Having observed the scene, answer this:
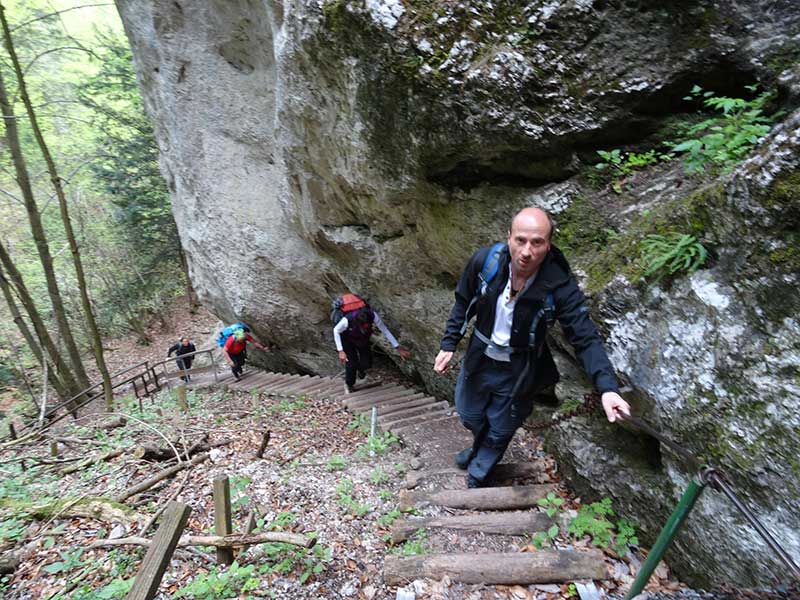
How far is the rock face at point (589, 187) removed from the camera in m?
2.21

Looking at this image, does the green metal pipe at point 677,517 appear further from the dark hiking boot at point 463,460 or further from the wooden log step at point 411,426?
the wooden log step at point 411,426

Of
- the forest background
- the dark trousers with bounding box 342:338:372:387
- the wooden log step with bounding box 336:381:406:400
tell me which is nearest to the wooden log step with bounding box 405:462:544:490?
the wooden log step with bounding box 336:381:406:400

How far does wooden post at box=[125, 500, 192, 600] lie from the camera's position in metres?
2.40

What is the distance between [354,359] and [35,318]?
9.20 m

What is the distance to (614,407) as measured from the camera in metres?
2.38

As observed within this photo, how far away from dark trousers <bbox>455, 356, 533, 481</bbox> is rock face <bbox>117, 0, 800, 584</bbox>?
64cm

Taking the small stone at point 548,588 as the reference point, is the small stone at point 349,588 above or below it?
below

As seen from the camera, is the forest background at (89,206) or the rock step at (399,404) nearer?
the rock step at (399,404)

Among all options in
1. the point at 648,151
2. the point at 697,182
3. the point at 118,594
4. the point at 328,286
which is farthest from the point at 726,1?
the point at 328,286

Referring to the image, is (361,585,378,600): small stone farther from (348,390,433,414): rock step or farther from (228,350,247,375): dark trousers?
(228,350,247,375): dark trousers

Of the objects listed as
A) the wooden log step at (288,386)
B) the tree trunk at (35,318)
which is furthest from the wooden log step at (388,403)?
the tree trunk at (35,318)

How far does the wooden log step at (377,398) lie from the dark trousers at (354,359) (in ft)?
1.63

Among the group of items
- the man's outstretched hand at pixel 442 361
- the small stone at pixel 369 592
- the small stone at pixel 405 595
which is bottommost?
the small stone at pixel 369 592

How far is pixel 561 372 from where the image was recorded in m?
3.97
